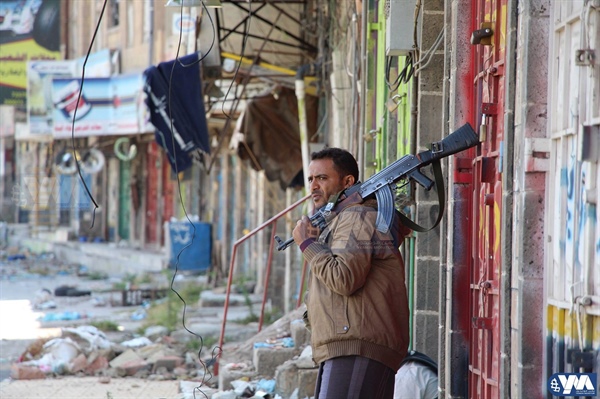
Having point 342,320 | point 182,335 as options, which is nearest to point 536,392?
point 342,320

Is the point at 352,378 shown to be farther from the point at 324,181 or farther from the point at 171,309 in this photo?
the point at 171,309

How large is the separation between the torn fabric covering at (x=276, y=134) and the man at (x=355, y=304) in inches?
405

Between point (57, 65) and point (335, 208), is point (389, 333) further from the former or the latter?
point (57, 65)

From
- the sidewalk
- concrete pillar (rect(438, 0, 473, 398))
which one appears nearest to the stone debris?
the sidewalk

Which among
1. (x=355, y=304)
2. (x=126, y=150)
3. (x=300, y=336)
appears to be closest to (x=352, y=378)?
(x=355, y=304)

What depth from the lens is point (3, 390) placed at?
375 inches

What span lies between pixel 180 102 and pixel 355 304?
8.87 m

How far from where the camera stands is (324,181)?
4539 millimetres

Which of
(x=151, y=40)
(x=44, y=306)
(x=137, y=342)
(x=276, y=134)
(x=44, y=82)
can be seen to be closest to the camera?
(x=137, y=342)

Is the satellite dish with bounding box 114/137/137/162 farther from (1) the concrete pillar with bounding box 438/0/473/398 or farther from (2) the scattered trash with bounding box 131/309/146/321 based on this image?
(1) the concrete pillar with bounding box 438/0/473/398

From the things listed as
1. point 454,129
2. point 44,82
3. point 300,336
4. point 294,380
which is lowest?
point 294,380

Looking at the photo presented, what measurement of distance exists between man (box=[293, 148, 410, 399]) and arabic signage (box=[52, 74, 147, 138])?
2265 cm

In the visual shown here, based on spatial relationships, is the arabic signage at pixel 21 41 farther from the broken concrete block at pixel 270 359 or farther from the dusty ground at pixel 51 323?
the broken concrete block at pixel 270 359

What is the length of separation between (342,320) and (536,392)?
2.69 ft
